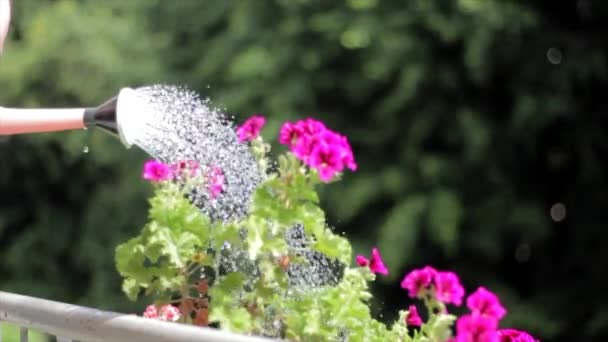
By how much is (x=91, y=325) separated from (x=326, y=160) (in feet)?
1.29

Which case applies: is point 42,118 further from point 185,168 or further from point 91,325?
point 91,325

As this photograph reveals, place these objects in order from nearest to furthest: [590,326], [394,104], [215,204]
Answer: [215,204] < [590,326] < [394,104]

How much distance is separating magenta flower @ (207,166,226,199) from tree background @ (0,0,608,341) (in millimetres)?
4632

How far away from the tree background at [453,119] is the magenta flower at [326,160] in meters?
4.88

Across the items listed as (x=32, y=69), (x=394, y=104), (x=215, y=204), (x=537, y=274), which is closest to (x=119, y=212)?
(x=32, y=69)

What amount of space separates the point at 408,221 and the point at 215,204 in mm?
4853

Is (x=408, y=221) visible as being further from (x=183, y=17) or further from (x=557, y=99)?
(x=183, y=17)

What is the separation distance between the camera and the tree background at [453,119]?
263 inches

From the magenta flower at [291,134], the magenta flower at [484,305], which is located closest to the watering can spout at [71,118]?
the magenta flower at [291,134]

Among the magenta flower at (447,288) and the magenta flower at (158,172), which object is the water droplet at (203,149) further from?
the magenta flower at (447,288)

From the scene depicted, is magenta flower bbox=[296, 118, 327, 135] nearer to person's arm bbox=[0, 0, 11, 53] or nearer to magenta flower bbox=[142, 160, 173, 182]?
magenta flower bbox=[142, 160, 173, 182]

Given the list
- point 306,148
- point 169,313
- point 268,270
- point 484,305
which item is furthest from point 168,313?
point 484,305

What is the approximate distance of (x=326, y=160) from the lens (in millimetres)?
1652

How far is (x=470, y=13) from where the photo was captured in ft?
21.8
